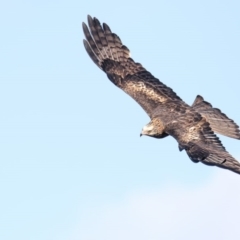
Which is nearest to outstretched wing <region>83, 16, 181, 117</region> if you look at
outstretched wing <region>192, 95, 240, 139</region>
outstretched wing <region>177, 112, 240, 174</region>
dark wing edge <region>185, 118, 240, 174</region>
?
outstretched wing <region>192, 95, 240, 139</region>

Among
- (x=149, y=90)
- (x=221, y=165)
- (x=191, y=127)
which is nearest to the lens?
(x=221, y=165)

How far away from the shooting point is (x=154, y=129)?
25.4m

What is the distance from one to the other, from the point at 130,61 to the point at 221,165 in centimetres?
670

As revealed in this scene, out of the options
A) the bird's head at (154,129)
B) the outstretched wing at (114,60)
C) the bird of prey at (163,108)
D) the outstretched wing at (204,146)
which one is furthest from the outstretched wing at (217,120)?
the outstretched wing at (114,60)

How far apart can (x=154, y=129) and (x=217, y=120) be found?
1445mm

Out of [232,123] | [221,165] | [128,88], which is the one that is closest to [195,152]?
[221,165]

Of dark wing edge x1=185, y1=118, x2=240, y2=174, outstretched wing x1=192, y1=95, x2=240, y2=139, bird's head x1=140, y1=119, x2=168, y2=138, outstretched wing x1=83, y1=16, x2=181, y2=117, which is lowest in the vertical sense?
dark wing edge x1=185, y1=118, x2=240, y2=174

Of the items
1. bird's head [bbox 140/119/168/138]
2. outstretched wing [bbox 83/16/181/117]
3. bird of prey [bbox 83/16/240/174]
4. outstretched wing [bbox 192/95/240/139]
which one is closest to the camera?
bird of prey [bbox 83/16/240/174]

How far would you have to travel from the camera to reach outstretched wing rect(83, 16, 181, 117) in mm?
27188

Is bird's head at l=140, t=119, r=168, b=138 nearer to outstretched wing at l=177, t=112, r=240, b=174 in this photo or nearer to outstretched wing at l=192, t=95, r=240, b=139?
outstretched wing at l=177, t=112, r=240, b=174

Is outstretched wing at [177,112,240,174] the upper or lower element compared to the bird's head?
lower

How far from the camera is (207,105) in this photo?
25.9 metres

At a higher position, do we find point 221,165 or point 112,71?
point 112,71

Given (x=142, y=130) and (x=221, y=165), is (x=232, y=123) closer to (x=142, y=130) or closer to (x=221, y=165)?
(x=142, y=130)
